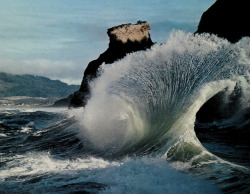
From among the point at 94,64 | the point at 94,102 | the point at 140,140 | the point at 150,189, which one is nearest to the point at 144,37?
the point at 94,64

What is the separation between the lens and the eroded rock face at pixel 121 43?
86.2 m

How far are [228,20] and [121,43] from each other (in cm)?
5565

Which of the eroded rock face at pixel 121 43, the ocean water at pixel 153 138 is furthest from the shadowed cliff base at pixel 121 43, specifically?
the ocean water at pixel 153 138

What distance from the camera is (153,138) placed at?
10.3 m

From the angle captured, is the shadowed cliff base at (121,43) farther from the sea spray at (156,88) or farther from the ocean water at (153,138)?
the sea spray at (156,88)

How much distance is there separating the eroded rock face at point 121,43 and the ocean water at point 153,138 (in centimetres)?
6871

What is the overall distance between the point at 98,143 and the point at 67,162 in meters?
3.48

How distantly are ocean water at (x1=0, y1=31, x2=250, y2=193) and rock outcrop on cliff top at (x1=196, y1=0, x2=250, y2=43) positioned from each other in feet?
49.9

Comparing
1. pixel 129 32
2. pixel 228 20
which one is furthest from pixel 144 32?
pixel 228 20

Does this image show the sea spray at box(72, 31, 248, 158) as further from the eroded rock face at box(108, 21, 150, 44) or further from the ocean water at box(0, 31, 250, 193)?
the eroded rock face at box(108, 21, 150, 44)

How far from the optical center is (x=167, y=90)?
Answer: 12.9 metres

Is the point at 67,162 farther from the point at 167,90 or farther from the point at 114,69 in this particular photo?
the point at 114,69

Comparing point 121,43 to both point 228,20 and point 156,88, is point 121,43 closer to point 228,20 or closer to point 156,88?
point 228,20

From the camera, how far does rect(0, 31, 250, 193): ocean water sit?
247 inches
